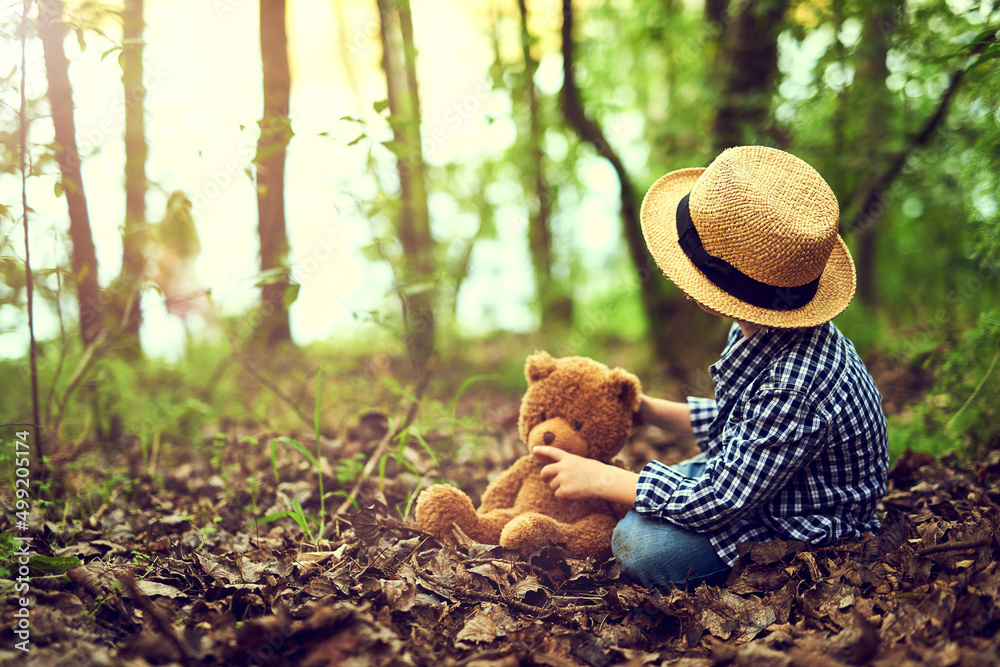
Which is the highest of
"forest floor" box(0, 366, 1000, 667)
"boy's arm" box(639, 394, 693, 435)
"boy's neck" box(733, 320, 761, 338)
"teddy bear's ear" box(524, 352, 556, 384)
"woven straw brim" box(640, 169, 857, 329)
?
"woven straw brim" box(640, 169, 857, 329)

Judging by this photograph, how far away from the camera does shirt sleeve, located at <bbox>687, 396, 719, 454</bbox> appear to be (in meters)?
2.73

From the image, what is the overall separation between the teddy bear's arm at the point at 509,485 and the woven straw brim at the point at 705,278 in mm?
1035

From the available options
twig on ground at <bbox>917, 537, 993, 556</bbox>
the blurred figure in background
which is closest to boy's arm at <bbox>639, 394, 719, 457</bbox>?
twig on ground at <bbox>917, 537, 993, 556</bbox>

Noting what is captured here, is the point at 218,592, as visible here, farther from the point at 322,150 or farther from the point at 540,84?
the point at 540,84

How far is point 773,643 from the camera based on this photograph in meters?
1.92

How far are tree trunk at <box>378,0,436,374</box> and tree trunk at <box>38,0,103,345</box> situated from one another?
64.1 inches

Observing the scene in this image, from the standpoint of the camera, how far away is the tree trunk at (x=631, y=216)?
4.50 metres

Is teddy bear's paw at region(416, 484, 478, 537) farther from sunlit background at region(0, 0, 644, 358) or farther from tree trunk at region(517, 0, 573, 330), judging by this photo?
tree trunk at region(517, 0, 573, 330)

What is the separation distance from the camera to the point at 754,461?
2.07 m

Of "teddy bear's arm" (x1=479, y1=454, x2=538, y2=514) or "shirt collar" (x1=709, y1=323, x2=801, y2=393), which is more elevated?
"shirt collar" (x1=709, y1=323, x2=801, y2=393)

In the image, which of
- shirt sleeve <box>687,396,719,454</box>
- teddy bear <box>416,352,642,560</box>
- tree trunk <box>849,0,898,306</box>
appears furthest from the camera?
tree trunk <box>849,0,898,306</box>

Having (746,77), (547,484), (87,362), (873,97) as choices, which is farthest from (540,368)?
(746,77)

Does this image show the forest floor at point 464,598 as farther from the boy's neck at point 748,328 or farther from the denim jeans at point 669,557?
the boy's neck at point 748,328

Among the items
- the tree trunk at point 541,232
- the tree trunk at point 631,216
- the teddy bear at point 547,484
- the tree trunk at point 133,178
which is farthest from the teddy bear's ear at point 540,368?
the tree trunk at point 541,232
